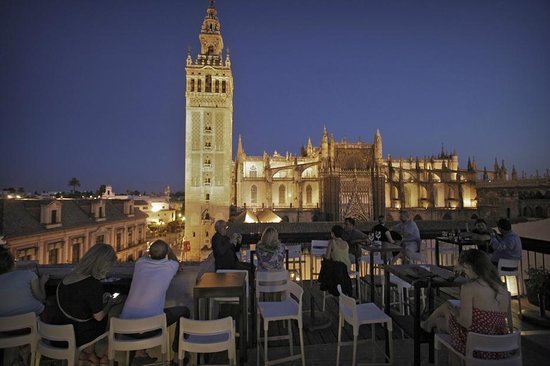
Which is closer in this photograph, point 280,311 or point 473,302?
point 473,302

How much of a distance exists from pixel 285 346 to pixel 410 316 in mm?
2458

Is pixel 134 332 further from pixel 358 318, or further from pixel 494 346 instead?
pixel 494 346

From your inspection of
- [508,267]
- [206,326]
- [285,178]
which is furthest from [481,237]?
[285,178]

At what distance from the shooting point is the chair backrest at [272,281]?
13.7 feet

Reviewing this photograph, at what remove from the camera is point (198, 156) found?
37812 millimetres

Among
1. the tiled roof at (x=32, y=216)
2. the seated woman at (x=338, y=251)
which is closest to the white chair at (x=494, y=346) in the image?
the seated woman at (x=338, y=251)

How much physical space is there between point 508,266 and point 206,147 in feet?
117

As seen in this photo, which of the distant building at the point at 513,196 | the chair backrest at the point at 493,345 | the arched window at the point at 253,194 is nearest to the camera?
the chair backrest at the point at 493,345

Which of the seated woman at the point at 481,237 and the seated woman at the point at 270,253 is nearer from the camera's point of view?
the seated woman at the point at 270,253

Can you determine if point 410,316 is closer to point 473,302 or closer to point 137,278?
point 473,302

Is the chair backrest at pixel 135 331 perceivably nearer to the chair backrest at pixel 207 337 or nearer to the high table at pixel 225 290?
the chair backrest at pixel 207 337

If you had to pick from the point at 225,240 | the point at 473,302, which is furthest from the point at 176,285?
the point at 473,302

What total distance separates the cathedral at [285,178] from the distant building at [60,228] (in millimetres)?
12828

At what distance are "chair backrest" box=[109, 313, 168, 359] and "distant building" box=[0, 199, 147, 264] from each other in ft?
34.4
